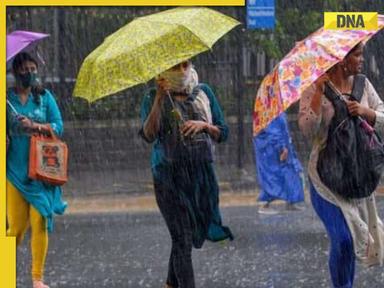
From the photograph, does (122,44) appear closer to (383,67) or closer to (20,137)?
(20,137)

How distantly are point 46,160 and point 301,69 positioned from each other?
224cm

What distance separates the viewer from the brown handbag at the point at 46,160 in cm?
790

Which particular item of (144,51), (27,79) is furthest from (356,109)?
(27,79)

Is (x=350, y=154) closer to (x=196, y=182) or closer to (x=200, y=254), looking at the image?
(x=196, y=182)

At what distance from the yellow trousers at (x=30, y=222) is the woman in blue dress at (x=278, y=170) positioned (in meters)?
4.70

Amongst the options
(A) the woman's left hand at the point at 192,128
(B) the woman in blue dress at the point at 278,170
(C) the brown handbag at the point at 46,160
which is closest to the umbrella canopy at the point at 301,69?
(A) the woman's left hand at the point at 192,128

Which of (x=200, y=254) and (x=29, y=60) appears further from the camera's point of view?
(x=200, y=254)

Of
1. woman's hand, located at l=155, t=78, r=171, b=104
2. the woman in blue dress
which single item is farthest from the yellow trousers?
the woman in blue dress

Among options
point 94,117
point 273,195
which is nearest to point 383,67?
point 94,117

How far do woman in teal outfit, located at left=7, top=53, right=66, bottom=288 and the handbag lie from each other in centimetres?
222

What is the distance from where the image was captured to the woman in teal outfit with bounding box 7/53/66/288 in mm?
7918

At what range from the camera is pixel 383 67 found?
1772 centimetres

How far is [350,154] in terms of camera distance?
6586 millimetres

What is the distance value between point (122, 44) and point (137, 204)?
7178 mm
